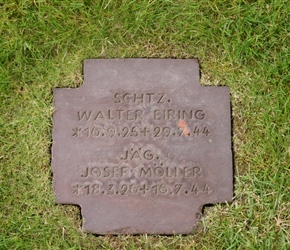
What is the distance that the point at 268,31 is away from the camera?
2.48 m

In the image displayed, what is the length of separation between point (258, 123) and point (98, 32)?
963mm

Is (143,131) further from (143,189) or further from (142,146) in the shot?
(143,189)

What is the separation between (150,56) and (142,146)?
480 mm

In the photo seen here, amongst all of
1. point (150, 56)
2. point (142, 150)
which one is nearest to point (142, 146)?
point (142, 150)

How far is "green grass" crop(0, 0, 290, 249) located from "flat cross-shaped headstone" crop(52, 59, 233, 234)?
57mm

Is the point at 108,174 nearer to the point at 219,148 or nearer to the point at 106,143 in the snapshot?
the point at 106,143

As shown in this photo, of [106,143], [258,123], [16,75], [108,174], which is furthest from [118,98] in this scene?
[258,123]

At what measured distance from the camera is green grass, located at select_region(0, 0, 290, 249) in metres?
2.37

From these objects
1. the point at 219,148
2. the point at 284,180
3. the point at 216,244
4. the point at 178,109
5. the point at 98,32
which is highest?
the point at 98,32

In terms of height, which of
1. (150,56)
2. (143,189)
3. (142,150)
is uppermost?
(150,56)

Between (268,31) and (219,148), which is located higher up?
(268,31)

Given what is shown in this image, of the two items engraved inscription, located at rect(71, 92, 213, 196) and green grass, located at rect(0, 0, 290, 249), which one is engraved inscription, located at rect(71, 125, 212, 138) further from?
green grass, located at rect(0, 0, 290, 249)

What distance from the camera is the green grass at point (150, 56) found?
2.37 m

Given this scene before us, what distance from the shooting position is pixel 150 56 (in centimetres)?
248
